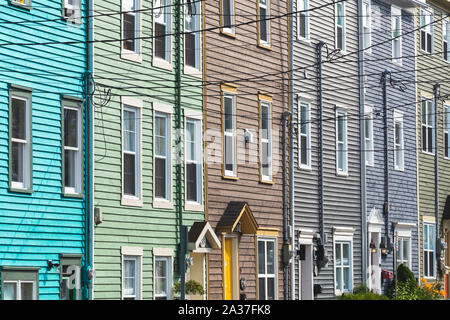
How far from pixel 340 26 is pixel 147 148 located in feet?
42.1

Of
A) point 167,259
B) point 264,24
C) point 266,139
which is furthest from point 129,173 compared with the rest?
point 264,24

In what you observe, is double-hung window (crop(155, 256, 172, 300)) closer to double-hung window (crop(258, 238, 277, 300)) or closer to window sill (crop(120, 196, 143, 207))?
window sill (crop(120, 196, 143, 207))

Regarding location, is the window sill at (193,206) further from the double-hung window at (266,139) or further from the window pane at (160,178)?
the double-hung window at (266,139)

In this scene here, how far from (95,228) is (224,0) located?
910 centimetres

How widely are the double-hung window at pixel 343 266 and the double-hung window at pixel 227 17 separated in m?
9.41

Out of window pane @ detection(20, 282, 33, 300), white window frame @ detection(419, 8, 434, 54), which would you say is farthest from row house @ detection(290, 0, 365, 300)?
window pane @ detection(20, 282, 33, 300)

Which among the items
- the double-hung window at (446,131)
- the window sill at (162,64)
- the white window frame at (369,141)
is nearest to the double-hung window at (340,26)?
the white window frame at (369,141)

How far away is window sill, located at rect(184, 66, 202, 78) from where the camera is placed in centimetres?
2422

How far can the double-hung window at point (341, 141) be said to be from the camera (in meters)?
32.3

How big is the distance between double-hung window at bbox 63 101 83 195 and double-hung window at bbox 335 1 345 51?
14711mm

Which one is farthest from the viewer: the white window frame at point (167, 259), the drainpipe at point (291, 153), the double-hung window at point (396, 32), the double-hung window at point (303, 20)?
the double-hung window at point (396, 32)
